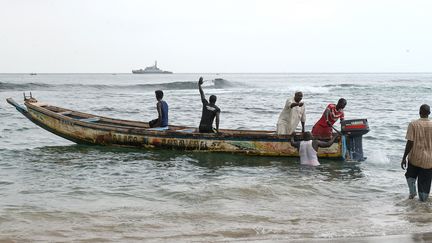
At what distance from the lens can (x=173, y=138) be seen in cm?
1138

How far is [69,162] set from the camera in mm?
11078

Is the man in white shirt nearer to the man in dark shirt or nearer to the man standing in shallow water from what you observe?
the man in dark shirt

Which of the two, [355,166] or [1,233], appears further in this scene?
[355,166]

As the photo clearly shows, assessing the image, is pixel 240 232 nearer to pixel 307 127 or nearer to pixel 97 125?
pixel 97 125

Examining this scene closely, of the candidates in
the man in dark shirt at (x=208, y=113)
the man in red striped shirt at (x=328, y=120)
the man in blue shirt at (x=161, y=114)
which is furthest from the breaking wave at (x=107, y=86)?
the man in red striped shirt at (x=328, y=120)

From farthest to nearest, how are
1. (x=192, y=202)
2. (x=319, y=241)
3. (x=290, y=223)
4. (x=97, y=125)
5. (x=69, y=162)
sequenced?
(x=97, y=125), (x=69, y=162), (x=192, y=202), (x=290, y=223), (x=319, y=241)

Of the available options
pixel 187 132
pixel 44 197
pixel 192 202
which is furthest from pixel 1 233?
pixel 187 132

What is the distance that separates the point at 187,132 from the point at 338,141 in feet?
10.9

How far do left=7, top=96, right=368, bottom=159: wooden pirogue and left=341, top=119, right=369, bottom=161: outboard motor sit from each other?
0.11m

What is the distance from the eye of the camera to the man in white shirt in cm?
1013

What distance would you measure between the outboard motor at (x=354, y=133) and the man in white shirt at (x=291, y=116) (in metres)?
0.91

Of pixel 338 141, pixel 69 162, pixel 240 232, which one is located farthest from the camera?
pixel 69 162

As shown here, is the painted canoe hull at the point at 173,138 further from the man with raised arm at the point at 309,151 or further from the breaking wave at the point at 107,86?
the breaking wave at the point at 107,86

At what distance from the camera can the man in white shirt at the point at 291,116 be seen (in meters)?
10.1
